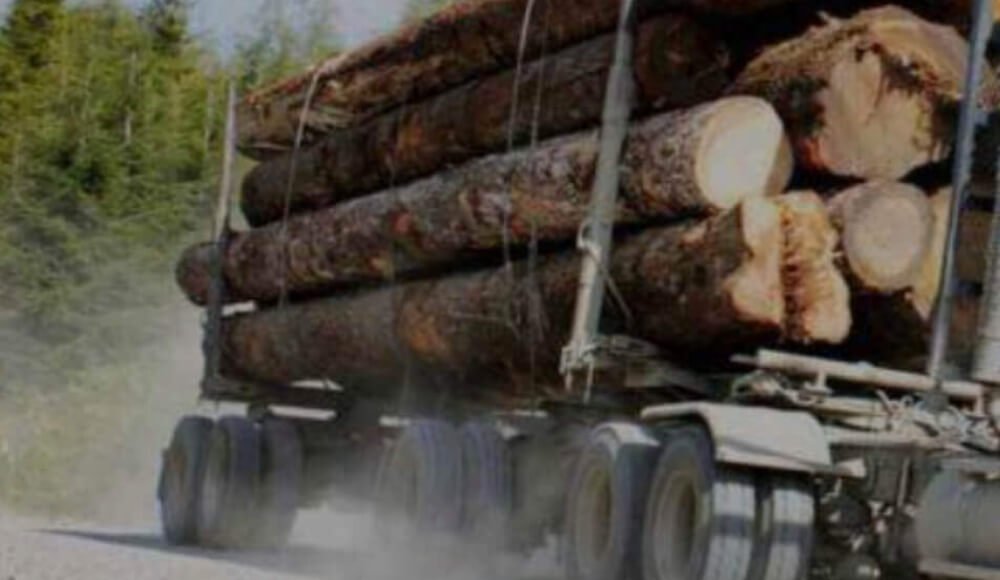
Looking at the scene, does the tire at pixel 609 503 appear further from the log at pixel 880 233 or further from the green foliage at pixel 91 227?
the green foliage at pixel 91 227

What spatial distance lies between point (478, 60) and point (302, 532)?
21.7 ft

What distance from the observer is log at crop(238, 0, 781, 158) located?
1124 cm

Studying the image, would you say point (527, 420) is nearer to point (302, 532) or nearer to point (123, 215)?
point (302, 532)

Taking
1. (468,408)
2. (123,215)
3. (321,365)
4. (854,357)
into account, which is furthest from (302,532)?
(123,215)

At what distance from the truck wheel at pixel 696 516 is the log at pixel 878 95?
1.41m

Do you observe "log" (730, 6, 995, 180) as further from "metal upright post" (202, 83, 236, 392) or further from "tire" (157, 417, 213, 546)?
"metal upright post" (202, 83, 236, 392)

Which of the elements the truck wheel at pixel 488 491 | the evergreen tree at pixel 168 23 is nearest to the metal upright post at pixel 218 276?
the truck wheel at pixel 488 491

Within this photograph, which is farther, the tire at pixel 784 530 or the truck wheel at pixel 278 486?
the truck wheel at pixel 278 486

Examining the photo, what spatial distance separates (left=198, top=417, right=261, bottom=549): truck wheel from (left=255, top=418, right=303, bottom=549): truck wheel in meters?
0.06

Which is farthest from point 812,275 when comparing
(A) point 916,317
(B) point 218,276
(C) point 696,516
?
(B) point 218,276

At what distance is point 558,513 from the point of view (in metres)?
11.1

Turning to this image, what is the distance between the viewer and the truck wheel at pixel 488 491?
11477 millimetres

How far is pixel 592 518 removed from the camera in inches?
385

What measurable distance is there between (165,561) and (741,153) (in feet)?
16.6
